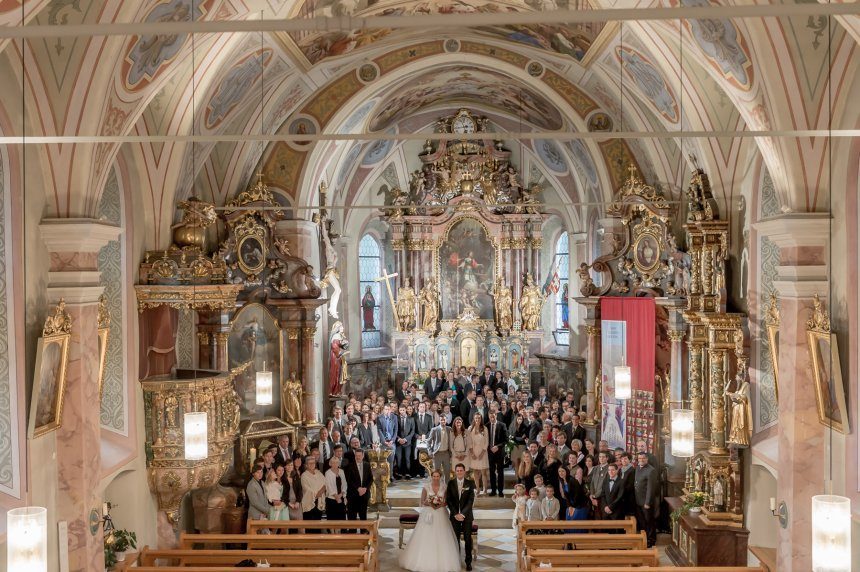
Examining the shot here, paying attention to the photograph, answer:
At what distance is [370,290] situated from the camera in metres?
24.3

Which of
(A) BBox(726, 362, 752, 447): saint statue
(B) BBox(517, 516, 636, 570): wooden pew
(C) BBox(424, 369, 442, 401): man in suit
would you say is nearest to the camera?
(A) BBox(726, 362, 752, 447): saint statue

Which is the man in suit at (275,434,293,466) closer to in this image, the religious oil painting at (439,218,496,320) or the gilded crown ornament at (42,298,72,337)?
the gilded crown ornament at (42,298,72,337)

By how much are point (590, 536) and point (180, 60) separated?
7.35m

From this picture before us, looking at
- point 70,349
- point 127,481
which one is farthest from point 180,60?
point 127,481

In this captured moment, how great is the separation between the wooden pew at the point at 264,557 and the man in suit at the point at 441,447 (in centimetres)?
518

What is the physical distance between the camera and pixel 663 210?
1531 cm

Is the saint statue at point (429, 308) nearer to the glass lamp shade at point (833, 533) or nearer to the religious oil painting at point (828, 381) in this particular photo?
the religious oil painting at point (828, 381)

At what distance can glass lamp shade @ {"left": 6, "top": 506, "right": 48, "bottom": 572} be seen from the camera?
5.70 metres

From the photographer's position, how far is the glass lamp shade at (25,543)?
225 inches

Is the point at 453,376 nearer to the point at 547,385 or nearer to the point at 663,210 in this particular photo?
the point at 547,385

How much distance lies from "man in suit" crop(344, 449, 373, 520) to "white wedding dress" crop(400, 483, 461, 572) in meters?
1.60

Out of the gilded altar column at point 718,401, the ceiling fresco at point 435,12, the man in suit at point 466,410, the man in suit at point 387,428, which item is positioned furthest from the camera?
the man in suit at point 466,410

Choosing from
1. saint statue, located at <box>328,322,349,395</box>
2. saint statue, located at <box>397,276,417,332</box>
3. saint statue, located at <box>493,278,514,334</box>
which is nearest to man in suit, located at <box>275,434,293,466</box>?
saint statue, located at <box>328,322,349,395</box>

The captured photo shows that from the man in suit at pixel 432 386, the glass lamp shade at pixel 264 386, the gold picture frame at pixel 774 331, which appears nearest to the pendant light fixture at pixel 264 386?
the glass lamp shade at pixel 264 386
